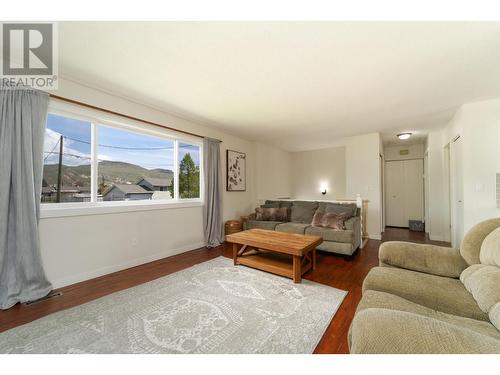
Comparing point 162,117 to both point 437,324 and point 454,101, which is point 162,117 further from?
point 454,101

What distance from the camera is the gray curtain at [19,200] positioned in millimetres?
1934

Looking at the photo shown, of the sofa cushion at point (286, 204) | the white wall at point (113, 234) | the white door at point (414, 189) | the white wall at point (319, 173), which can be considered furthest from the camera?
the white wall at point (319, 173)

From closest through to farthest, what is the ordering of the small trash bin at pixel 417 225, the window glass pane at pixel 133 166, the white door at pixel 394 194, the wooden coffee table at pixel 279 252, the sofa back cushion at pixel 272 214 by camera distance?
the wooden coffee table at pixel 279 252, the window glass pane at pixel 133 166, the sofa back cushion at pixel 272 214, the small trash bin at pixel 417 225, the white door at pixel 394 194

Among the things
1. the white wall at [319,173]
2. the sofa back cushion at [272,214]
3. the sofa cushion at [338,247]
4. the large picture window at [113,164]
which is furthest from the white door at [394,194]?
the large picture window at [113,164]

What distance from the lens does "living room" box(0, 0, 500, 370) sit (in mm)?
1451

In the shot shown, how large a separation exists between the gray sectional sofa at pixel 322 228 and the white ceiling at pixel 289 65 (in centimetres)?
166

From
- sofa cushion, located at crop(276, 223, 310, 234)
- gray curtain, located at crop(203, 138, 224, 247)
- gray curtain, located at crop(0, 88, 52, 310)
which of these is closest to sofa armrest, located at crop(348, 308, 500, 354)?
sofa cushion, located at crop(276, 223, 310, 234)

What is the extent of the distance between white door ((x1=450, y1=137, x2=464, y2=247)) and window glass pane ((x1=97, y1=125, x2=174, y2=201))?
4.62 meters

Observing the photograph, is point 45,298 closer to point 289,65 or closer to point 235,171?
point 289,65

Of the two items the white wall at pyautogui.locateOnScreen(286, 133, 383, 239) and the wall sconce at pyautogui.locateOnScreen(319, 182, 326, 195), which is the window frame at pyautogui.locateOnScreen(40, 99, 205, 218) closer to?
the white wall at pyautogui.locateOnScreen(286, 133, 383, 239)

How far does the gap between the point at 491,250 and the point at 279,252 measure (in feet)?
5.92

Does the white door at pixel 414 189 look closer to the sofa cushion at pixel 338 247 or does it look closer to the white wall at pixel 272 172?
the white wall at pixel 272 172

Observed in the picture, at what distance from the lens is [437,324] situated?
0.86 metres

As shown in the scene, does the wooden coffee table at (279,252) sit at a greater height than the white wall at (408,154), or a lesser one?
lesser
